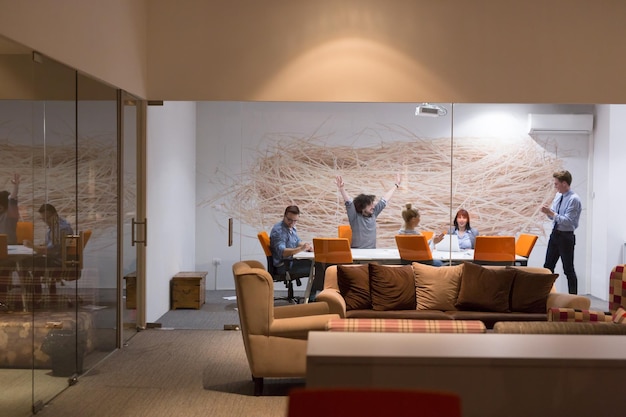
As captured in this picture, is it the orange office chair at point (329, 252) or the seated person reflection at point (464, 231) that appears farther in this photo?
the seated person reflection at point (464, 231)

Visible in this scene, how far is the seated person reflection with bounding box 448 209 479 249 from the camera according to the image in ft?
28.2


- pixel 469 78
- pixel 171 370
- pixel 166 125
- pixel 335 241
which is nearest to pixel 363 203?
pixel 335 241

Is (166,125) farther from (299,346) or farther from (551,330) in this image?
(551,330)

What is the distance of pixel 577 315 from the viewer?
15.7ft

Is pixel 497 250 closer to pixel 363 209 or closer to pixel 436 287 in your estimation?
pixel 363 209

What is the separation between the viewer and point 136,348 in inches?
297

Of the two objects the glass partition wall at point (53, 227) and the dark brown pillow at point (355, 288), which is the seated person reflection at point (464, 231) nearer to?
the dark brown pillow at point (355, 288)

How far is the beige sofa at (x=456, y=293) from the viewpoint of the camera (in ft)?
22.4

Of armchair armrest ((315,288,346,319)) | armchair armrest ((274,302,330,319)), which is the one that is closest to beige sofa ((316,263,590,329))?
armchair armrest ((315,288,346,319))

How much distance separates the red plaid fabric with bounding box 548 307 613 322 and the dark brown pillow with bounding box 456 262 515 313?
1.98 meters

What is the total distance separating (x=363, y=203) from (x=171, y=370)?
2.84m

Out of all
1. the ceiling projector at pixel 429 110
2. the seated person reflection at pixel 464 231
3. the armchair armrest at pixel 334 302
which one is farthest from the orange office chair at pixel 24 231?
the seated person reflection at pixel 464 231

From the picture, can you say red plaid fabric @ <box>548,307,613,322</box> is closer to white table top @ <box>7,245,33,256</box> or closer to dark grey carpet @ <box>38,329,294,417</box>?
dark grey carpet @ <box>38,329,294,417</box>

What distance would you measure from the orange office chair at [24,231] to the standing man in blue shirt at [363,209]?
395 centimetres
